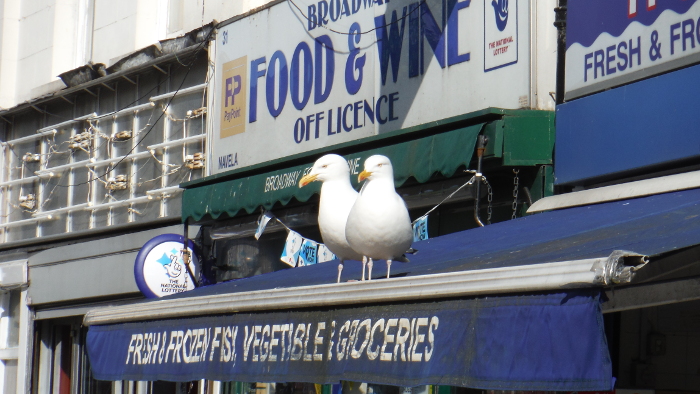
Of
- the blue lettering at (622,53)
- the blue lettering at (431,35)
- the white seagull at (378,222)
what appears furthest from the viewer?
the blue lettering at (431,35)

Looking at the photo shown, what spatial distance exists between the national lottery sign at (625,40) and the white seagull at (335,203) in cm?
222

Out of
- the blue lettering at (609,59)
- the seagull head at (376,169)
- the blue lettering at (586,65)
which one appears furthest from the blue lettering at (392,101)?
the seagull head at (376,169)

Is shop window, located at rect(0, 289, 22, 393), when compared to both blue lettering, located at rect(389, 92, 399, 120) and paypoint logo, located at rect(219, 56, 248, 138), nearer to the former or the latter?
paypoint logo, located at rect(219, 56, 248, 138)

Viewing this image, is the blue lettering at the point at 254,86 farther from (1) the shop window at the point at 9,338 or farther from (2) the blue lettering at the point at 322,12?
(1) the shop window at the point at 9,338

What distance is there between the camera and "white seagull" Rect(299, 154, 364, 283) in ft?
17.9

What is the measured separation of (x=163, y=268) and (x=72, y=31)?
234 inches

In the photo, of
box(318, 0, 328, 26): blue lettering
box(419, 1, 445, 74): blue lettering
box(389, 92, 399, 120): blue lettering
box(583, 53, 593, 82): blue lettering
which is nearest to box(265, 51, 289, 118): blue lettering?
box(318, 0, 328, 26): blue lettering

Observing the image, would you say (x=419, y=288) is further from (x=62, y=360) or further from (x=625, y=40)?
(x=62, y=360)

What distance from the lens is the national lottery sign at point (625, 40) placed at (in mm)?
6191

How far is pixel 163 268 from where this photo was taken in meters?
10.6

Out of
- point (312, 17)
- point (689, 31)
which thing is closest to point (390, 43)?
point (312, 17)

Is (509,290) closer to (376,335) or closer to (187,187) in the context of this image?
(376,335)

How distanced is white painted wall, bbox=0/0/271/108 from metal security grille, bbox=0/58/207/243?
23.3 inches

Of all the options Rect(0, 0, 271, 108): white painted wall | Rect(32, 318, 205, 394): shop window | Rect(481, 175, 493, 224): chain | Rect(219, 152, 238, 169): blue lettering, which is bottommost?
Rect(32, 318, 205, 394): shop window
